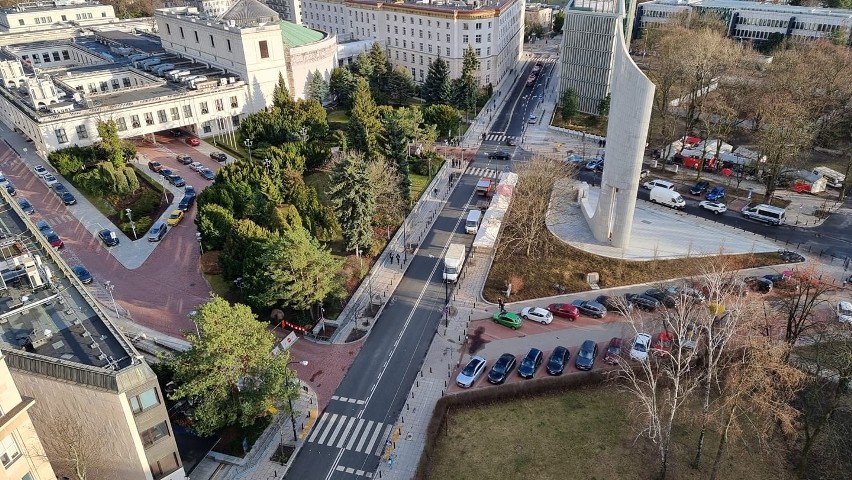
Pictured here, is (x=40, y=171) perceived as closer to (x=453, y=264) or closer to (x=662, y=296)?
(x=453, y=264)

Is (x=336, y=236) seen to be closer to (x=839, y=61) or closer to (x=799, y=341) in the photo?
(x=799, y=341)

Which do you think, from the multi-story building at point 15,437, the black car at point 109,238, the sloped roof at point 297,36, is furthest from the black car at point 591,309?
the sloped roof at point 297,36

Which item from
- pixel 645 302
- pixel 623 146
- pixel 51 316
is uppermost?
pixel 623 146

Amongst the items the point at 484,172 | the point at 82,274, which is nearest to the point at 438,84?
the point at 484,172

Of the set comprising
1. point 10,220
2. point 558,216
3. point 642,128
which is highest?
point 642,128

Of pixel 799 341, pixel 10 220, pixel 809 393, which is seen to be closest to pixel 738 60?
pixel 799 341

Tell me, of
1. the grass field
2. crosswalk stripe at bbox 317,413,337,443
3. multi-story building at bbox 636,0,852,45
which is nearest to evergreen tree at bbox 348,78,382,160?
crosswalk stripe at bbox 317,413,337,443
